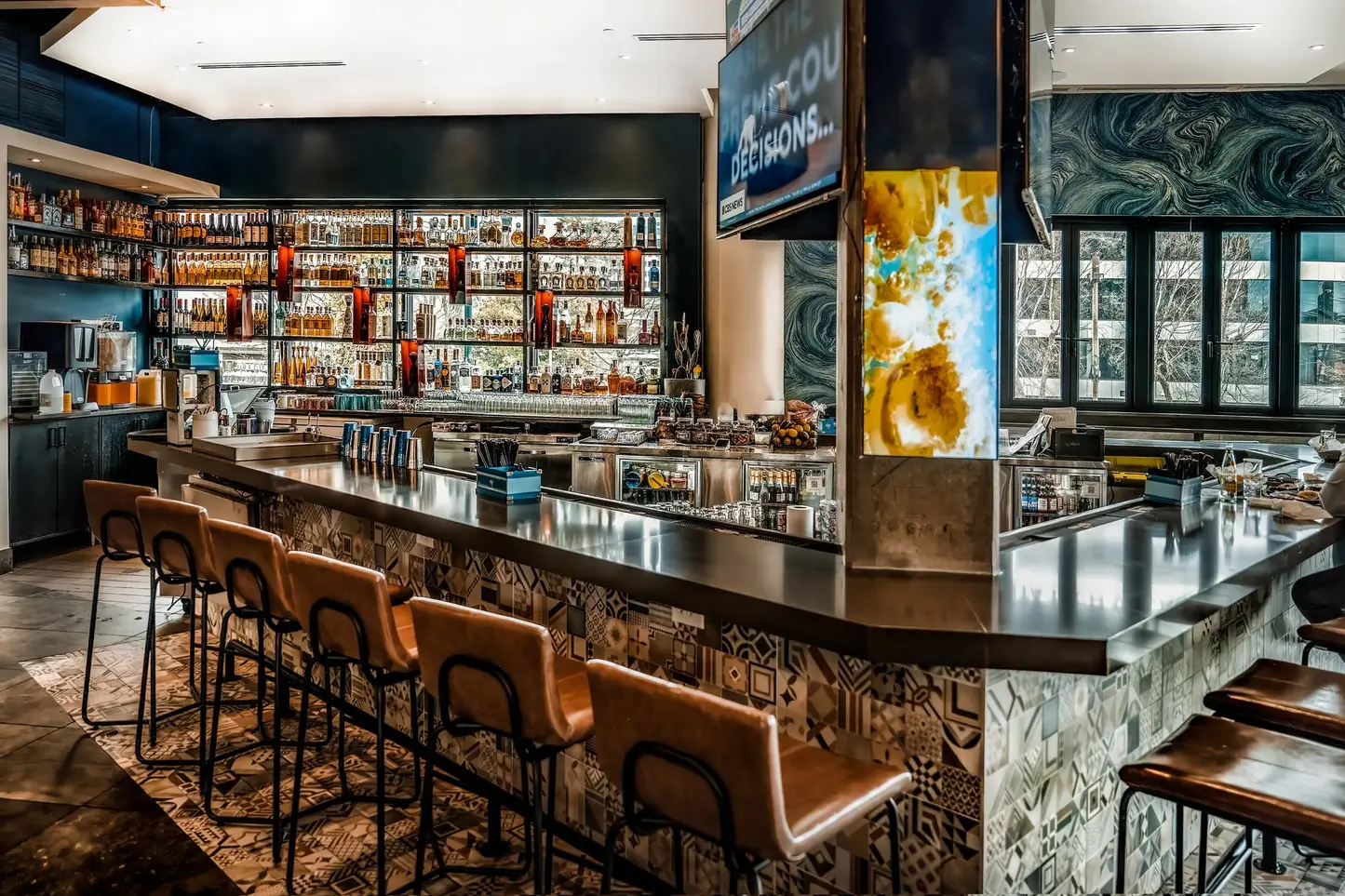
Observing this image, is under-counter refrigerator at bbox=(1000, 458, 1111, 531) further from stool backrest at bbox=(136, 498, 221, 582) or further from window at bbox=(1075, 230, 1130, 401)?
stool backrest at bbox=(136, 498, 221, 582)

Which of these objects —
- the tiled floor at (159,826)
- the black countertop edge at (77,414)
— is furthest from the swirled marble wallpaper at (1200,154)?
the black countertop edge at (77,414)

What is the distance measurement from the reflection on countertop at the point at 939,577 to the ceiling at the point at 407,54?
3.85m

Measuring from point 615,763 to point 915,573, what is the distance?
Result: 0.94 m

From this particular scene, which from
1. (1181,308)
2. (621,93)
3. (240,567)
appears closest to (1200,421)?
(1181,308)

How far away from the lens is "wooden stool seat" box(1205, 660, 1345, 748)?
2254 millimetres

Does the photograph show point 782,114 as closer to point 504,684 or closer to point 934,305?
point 934,305

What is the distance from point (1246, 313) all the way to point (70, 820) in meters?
8.59

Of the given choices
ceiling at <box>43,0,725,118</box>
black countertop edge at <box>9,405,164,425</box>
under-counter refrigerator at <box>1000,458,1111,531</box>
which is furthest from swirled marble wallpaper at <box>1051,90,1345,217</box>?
black countertop edge at <box>9,405,164,425</box>

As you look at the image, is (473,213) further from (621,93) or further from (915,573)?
(915,573)

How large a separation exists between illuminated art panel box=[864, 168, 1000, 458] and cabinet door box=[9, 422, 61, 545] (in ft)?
23.3

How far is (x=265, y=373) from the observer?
886 centimetres

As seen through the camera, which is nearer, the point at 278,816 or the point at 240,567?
the point at 278,816

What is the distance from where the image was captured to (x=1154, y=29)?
5.98m

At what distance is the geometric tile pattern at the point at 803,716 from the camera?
201 centimetres
